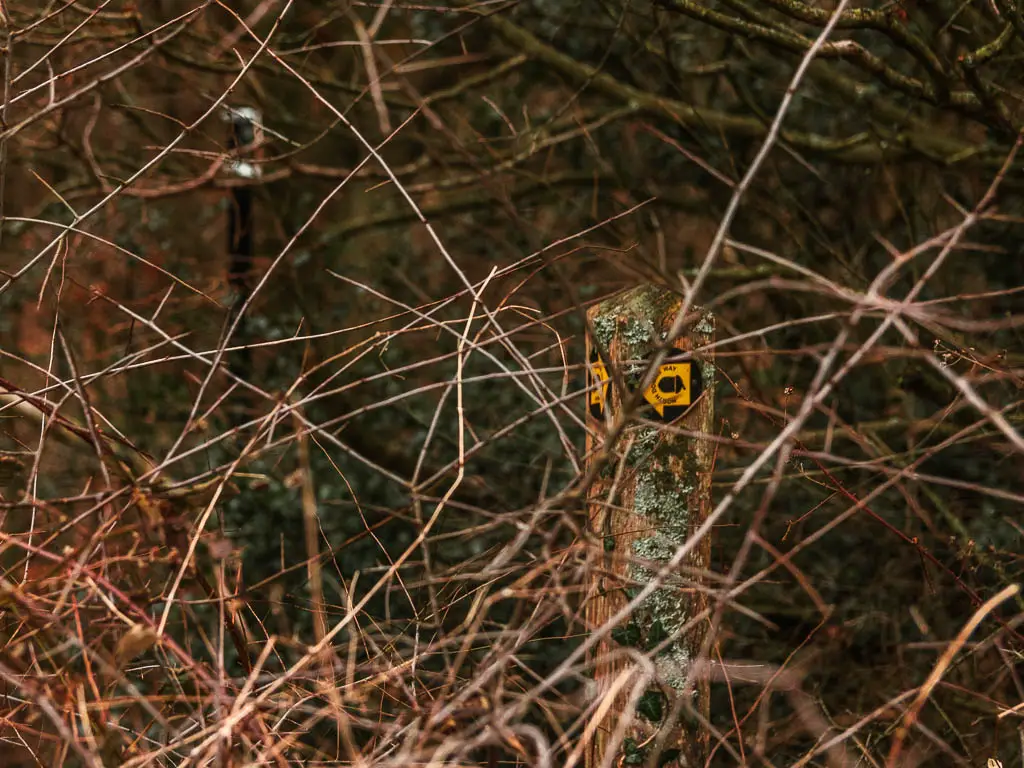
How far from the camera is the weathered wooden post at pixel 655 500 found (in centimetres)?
236

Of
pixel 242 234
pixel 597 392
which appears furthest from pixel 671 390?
pixel 242 234

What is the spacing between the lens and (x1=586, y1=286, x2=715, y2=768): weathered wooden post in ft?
7.73

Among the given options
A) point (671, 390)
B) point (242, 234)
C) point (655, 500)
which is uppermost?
point (671, 390)

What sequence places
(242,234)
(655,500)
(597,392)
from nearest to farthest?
(597,392) < (655,500) < (242,234)

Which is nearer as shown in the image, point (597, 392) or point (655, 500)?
point (597, 392)

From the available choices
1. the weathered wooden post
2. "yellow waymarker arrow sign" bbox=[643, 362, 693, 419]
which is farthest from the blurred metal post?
"yellow waymarker arrow sign" bbox=[643, 362, 693, 419]

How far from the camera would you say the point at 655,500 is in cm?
248

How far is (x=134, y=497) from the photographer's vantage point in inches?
74.3

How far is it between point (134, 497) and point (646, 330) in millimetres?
1165

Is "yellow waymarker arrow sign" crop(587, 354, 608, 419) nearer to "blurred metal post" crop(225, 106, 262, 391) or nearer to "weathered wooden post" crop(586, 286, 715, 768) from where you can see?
"weathered wooden post" crop(586, 286, 715, 768)

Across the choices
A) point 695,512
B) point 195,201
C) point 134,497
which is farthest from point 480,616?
point 195,201

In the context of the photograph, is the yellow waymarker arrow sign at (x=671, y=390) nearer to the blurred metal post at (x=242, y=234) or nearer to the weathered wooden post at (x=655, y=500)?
the weathered wooden post at (x=655, y=500)

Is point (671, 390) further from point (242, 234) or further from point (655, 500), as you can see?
point (242, 234)

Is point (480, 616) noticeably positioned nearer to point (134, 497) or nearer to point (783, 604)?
point (134, 497)
